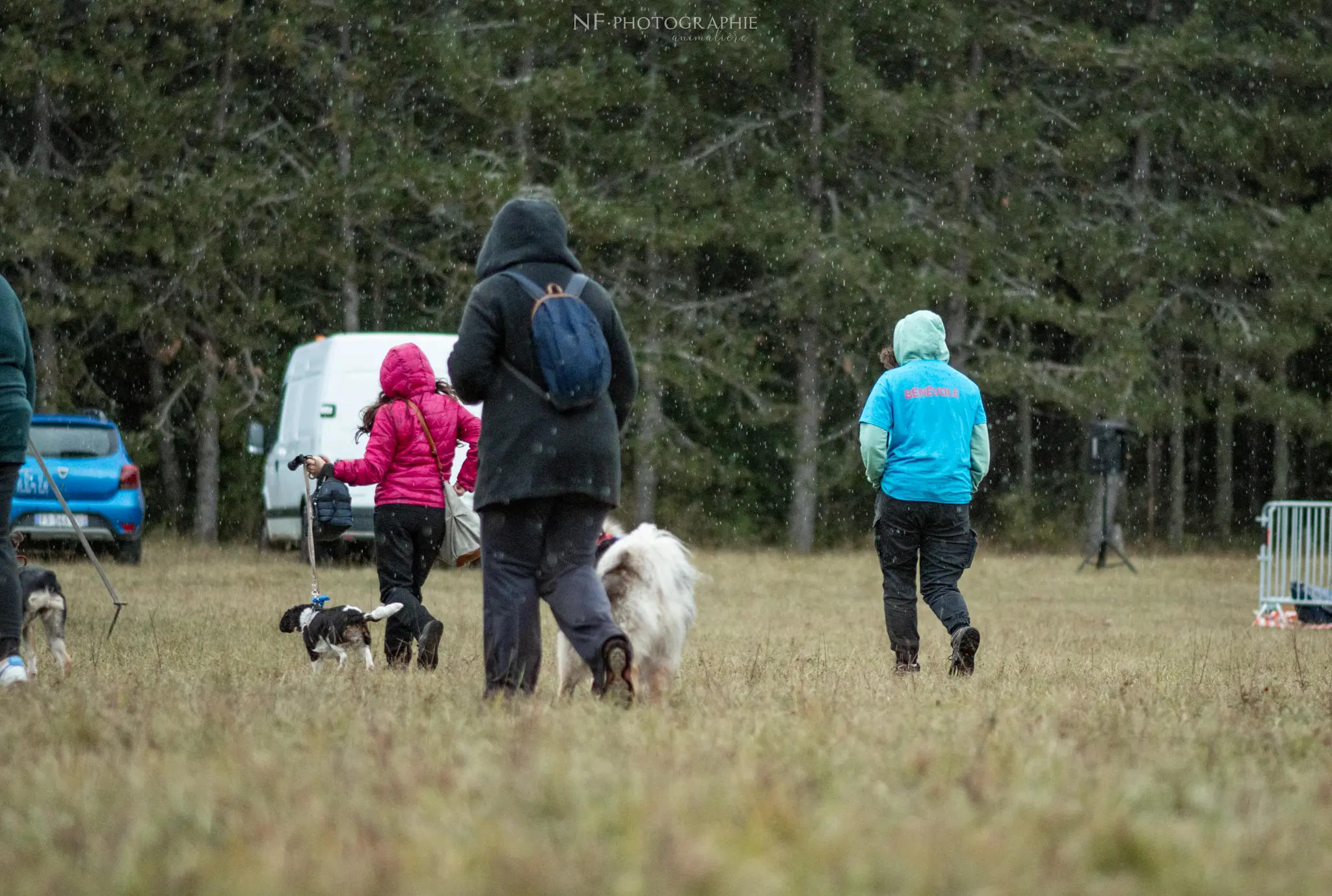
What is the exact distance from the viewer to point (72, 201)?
22.3 m

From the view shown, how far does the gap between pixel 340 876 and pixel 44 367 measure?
21457 millimetres

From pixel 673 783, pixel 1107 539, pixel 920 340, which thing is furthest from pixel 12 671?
pixel 1107 539

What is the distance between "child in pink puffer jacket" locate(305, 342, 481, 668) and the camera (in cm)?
793

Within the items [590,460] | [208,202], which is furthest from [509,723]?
[208,202]

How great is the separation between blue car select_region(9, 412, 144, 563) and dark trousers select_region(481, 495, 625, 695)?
461 inches

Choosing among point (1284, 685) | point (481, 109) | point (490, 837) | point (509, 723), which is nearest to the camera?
point (490, 837)

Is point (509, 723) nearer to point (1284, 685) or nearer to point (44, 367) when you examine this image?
point (1284, 685)

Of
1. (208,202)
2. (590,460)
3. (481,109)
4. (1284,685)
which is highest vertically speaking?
(481,109)

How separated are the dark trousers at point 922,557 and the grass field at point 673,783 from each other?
0.42 meters

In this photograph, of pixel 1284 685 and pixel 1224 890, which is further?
pixel 1284 685

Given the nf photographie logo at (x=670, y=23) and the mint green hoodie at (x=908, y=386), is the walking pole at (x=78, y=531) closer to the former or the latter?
the mint green hoodie at (x=908, y=386)

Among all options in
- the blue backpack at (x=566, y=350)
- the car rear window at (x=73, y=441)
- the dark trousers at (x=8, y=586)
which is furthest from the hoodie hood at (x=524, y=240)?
the car rear window at (x=73, y=441)

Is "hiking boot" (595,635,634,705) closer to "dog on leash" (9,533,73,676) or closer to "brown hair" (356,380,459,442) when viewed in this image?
"brown hair" (356,380,459,442)

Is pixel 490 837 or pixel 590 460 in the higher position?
pixel 590 460
